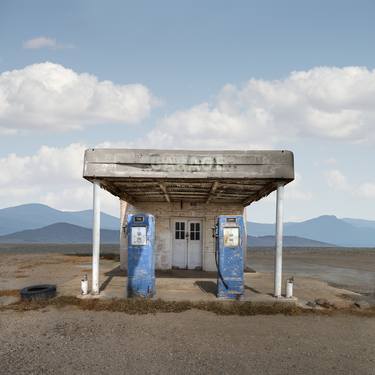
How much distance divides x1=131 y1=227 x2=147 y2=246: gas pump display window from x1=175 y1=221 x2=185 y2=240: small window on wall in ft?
20.6

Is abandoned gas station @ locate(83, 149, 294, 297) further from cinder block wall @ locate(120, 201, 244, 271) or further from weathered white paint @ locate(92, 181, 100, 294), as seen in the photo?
cinder block wall @ locate(120, 201, 244, 271)

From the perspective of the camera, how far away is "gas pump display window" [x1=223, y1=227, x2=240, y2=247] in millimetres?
9477

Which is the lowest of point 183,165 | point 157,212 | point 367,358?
point 367,358

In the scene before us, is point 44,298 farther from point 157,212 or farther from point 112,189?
point 157,212

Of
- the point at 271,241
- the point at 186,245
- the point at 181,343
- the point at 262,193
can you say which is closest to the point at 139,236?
the point at 181,343

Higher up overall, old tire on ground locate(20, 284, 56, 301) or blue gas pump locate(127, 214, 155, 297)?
blue gas pump locate(127, 214, 155, 297)

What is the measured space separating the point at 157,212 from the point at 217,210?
2430 mm

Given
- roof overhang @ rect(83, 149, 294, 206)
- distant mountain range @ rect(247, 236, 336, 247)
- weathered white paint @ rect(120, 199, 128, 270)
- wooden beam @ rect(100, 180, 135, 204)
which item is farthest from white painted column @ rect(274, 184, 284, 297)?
distant mountain range @ rect(247, 236, 336, 247)

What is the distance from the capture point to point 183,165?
9.04 m

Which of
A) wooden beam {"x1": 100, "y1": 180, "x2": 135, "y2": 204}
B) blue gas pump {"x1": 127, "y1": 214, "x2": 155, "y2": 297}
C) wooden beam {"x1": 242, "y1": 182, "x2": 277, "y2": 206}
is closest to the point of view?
blue gas pump {"x1": 127, "y1": 214, "x2": 155, "y2": 297}

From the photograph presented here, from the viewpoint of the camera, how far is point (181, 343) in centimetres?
626

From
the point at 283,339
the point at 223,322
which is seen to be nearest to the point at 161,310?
the point at 223,322

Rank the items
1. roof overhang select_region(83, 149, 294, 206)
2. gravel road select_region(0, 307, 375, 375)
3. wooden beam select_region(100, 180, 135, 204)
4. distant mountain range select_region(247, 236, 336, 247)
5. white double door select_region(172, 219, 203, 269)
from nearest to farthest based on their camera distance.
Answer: gravel road select_region(0, 307, 375, 375) < roof overhang select_region(83, 149, 294, 206) < wooden beam select_region(100, 180, 135, 204) < white double door select_region(172, 219, 203, 269) < distant mountain range select_region(247, 236, 336, 247)

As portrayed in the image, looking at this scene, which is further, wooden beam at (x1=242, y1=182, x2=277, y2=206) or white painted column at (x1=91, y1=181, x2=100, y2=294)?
wooden beam at (x1=242, y1=182, x2=277, y2=206)
